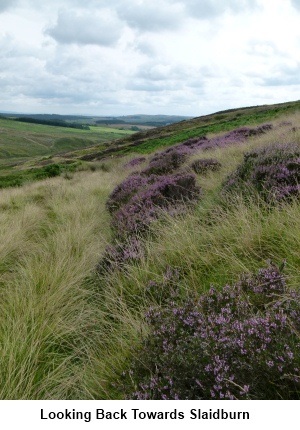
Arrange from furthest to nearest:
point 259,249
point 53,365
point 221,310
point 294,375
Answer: point 259,249 < point 53,365 < point 221,310 < point 294,375

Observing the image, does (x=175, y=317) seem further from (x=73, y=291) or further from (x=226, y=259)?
(x=73, y=291)

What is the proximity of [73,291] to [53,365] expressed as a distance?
132 centimetres

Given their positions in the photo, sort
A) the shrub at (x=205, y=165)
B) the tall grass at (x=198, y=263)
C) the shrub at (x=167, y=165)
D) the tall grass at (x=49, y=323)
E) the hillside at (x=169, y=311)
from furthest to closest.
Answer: the shrub at (x=167, y=165)
the shrub at (x=205, y=165)
the tall grass at (x=198, y=263)
the tall grass at (x=49, y=323)
the hillside at (x=169, y=311)

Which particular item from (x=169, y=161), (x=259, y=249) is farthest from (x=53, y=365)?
(x=169, y=161)

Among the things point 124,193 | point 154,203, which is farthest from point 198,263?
point 124,193

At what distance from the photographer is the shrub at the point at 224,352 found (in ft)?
5.95

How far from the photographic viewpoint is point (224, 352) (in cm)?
202

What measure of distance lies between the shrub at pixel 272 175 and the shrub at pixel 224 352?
2.59 metres

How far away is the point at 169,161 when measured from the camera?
40.4ft

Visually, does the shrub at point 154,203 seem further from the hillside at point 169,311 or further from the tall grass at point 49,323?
the tall grass at point 49,323

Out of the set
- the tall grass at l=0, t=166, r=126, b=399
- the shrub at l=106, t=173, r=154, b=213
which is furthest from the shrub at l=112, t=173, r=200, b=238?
the shrub at l=106, t=173, r=154, b=213

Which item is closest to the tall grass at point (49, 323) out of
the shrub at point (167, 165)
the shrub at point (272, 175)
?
the shrub at point (272, 175)

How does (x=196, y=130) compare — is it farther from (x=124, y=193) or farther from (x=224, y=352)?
(x=224, y=352)

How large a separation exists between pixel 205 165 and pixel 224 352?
8.13 metres
